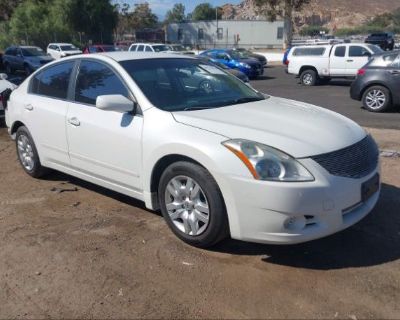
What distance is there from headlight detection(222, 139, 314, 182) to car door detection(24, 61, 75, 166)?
2.37 metres

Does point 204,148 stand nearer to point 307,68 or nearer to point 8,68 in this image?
point 307,68

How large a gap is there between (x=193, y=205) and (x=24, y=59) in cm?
2427

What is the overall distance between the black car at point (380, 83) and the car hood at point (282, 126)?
7243mm

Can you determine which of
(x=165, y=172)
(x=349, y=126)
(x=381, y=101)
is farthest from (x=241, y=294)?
(x=381, y=101)

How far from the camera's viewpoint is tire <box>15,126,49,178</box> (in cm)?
572

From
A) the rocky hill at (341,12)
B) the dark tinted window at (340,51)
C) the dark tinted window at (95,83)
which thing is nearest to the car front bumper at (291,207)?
the dark tinted window at (95,83)

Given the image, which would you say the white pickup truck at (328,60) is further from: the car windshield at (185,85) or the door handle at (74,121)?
the door handle at (74,121)

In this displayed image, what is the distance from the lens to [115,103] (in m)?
4.15

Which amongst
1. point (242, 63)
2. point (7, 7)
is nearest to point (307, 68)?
point (242, 63)

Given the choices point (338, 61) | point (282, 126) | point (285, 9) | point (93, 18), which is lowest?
point (338, 61)

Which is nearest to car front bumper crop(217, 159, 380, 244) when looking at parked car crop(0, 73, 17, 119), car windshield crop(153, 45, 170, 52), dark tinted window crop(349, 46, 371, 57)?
parked car crop(0, 73, 17, 119)

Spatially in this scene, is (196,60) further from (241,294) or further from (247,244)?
(241,294)

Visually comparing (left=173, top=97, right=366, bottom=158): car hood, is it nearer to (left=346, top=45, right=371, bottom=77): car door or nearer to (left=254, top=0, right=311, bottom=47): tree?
(left=346, top=45, right=371, bottom=77): car door

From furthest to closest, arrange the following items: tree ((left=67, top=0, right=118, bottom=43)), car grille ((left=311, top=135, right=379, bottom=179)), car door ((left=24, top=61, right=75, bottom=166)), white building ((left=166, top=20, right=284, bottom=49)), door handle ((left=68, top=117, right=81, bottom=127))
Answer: white building ((left=166, top=20, right=284, bottom=49)) < tree ((left=67, top=0, right=118, bottom=43)) < car door ((left=24, top=61, right=75, bottom=166)) < door handle ((left=68, top=117, right=81, bottom=127)) < car grille ((left=311, top=135, right=379, bottom=179))
